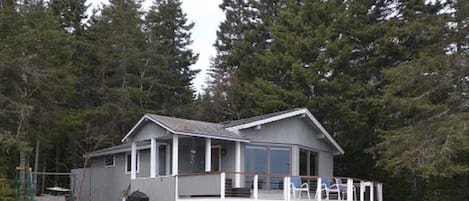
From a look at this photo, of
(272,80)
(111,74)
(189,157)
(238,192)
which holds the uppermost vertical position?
(111,74)

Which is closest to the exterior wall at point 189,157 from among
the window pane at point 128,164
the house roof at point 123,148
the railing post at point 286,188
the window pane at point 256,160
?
the house roof at point 123,148

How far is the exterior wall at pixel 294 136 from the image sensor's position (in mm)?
22500

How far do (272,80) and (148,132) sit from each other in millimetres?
11199

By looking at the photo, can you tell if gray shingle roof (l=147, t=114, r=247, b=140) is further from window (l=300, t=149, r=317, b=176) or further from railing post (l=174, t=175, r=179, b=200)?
window (l=300, t=149, r=317, b=176)

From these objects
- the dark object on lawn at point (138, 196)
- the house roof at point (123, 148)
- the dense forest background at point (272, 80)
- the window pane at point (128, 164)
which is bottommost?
the dark object on lawn at point (138, 196)

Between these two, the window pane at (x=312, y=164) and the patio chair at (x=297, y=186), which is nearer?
the patio chair at (x=297, y=186)

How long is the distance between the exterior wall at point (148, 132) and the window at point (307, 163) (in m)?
5.69

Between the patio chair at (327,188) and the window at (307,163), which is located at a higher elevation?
the window at (307,163)

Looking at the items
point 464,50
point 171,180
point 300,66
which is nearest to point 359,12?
point 300,66

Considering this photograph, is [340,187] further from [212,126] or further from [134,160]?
[134,160]

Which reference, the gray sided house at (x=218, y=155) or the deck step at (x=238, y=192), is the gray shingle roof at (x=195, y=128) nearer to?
the gray sided house at (x=218, y=155)

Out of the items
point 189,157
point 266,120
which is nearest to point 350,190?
point 266,120

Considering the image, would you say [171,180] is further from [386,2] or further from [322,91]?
[386,2]

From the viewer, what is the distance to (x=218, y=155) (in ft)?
74.5
